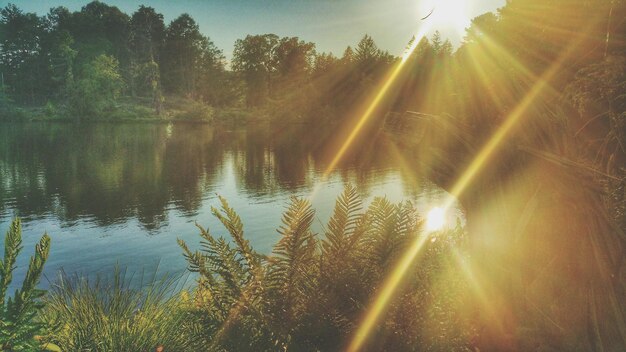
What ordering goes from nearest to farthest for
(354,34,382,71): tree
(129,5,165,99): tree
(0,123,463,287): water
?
(0,123,463,287): water
(354,34,382,71): tree
(129,5,165,99): tree

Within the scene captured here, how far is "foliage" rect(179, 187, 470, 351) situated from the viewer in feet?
7.61

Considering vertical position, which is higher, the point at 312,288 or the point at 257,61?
the point at 257,61

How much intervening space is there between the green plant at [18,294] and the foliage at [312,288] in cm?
86

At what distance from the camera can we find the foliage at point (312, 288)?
2.32 meters

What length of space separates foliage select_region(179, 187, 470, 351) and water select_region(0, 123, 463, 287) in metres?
1.07

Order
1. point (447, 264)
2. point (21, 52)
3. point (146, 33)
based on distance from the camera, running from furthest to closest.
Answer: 1. point (146, 33)
2. point (21, 52)
3. point (447, 264)

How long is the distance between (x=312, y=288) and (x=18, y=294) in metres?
1.45

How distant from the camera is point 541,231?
8.84ft

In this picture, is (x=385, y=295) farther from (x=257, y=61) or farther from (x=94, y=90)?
(x=257, y=61)

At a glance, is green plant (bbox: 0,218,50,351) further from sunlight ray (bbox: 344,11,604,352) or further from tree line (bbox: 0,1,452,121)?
tree line (bbox: 0,1,452,121)

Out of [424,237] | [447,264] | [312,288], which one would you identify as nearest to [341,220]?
[312,288]

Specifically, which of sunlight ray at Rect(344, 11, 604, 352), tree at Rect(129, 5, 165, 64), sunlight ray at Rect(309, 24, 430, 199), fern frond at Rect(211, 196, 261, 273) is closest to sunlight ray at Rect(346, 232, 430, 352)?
sunlight ray at Rect(344, 11, 604, 352)

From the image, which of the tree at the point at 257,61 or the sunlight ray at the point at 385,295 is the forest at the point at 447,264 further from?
the tree at the point at 257,61

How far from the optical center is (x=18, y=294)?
158 centimetres
